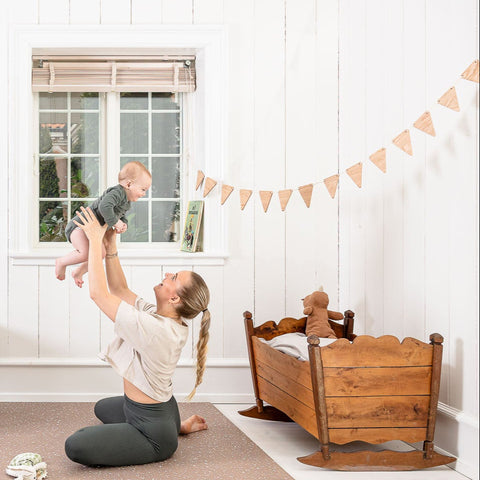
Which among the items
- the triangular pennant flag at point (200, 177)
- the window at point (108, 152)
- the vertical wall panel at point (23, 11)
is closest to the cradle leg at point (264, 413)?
the window at point (108, 152)

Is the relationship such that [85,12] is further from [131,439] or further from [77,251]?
[131,439]

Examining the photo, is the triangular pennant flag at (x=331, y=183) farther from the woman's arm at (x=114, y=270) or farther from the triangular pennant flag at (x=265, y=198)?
the woman's arm at (x=114, y=270)

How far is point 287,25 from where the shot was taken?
3.39 metres

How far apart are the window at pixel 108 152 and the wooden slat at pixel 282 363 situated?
40.7 inches

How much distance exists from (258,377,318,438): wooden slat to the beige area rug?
19 centimetres

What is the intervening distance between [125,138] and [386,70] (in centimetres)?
160

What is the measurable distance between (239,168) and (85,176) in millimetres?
962

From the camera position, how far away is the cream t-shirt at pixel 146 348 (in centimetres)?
226

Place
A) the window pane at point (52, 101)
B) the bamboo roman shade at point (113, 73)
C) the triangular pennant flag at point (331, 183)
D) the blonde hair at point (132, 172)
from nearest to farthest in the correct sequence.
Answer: the blonde hair at point (132, 172) < the triangular pennant flag at point (331, 183) < the bamboo roman shade at point (113, 73) < the window pane at point (52, 101)

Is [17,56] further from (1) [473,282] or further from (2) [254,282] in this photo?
(1) [473,282]

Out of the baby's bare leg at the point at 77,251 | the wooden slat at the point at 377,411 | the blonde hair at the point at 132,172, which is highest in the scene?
the blonde hair at the point at 132,172

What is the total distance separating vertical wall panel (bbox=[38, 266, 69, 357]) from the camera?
3.35 metres

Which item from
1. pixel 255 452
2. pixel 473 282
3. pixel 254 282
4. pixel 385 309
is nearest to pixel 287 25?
pixel 254 282

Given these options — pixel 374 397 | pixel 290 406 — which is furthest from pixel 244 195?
pixel 374 397
